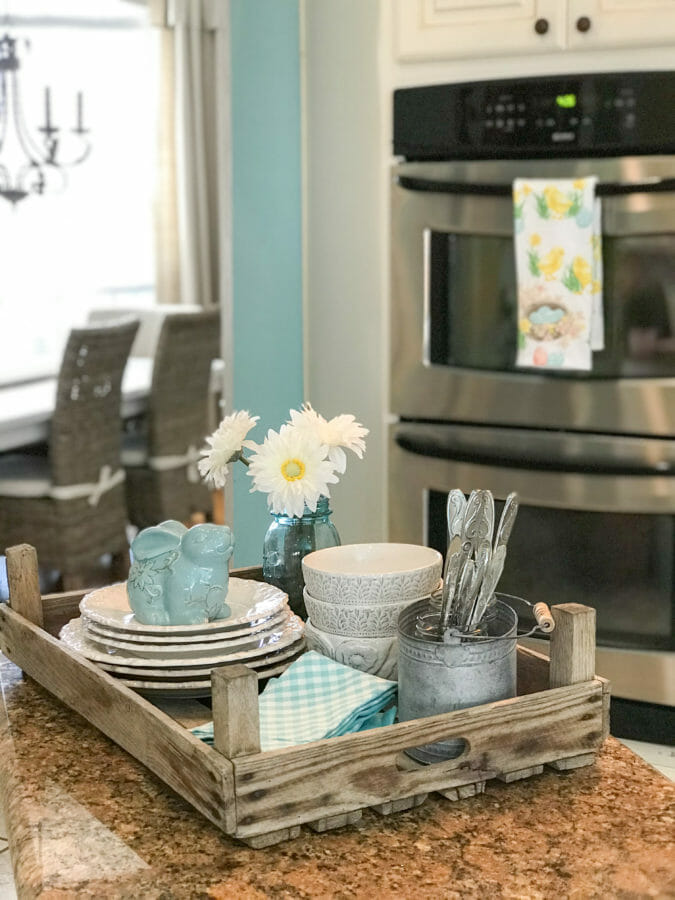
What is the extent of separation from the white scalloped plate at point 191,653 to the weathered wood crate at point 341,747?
0.02 metres

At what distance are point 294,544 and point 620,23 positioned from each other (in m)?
1.62

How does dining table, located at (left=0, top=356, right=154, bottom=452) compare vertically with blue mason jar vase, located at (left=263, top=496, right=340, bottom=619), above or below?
below

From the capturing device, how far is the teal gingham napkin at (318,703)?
938 millimetres

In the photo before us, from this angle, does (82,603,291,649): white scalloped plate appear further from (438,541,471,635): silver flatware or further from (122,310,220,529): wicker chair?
(122,310,220,529): wicker chair

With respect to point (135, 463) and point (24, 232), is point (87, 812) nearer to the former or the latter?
point (135, 463)

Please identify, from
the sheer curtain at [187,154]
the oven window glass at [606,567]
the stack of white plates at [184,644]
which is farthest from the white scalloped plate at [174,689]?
the sheer curtain at [187,154]

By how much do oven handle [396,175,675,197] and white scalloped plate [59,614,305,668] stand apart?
154cm

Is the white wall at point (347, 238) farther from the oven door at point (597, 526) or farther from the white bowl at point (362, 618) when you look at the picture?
the white bowl at point (362, 618)

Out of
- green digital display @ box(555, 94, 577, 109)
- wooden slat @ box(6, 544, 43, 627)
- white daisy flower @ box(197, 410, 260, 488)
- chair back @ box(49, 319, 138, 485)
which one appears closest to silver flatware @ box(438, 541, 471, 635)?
white daisy flower @ box(197, 410, 260, 488)

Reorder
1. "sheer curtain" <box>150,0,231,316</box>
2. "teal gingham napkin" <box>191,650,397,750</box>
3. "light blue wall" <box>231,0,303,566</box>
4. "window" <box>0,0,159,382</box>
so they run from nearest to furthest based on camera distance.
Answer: "teal gingham napkin" <box>191,650,397,750</box>
"light blue wall" <box>231,0,303,566</box>
"window" <box>0,0,159,382</box>
"sheer curtain" <box>150,0,231,316</box>

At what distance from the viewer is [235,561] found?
9.48ft

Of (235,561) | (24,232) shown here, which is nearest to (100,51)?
(24,232)

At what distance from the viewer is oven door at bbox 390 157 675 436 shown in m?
2.42

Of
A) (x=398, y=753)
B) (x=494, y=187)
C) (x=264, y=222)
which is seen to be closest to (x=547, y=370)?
(x=494, y=187)
